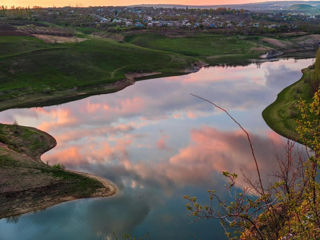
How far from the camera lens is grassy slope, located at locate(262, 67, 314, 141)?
58181 millimetres

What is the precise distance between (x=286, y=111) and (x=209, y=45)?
10069 cm

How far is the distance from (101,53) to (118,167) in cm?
8522

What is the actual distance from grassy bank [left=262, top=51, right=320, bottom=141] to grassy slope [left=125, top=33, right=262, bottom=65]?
204ft

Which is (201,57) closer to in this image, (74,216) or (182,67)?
(182,67)

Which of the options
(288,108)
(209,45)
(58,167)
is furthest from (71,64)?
(209,45)

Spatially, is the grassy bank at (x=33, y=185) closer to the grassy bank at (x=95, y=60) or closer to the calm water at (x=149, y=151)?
the calm water at (x=149, y=151)

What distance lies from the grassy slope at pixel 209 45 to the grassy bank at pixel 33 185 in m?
106

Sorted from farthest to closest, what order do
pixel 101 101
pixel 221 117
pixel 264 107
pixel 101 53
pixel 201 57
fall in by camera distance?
1. pixel 201 57
2. pixel 101 53
3. pixel 101 101
4. pixel 264 107
5. pixel 221 117

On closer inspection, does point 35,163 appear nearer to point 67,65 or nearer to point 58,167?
point 58,167

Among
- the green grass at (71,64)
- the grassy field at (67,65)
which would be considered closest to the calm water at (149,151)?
the grassy field at (67,65)

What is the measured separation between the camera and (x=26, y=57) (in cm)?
10344

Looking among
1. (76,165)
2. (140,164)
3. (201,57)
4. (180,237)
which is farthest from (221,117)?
(201,57)

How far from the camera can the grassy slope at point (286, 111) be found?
5818 cm

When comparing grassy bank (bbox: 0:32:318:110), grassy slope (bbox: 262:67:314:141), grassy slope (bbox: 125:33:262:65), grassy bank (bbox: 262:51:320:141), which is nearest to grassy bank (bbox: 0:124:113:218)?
grassy slope (bbox: 262:67:314:141)
